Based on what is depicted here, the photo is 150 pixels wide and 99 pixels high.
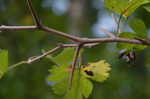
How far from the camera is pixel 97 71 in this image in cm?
90

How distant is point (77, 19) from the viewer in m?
3.20

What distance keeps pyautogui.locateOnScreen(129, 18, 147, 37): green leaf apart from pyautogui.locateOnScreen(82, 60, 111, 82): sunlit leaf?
0.42 feet

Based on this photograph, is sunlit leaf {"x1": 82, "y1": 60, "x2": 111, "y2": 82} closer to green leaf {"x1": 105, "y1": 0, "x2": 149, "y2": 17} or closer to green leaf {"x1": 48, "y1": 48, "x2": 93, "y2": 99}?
green leaf {"x1": 48, "y1": 48, "x2": 93, "y2": 99}

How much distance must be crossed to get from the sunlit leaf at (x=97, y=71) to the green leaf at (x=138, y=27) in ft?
0.42

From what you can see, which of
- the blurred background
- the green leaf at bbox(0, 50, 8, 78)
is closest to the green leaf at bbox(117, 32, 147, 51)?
the green leaf at bbox(0, 50, 8, 78)

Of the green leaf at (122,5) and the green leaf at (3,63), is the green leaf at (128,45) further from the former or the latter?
the green leaf at (3,63)

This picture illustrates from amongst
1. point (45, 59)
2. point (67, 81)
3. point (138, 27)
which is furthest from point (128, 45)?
point (45, 59)

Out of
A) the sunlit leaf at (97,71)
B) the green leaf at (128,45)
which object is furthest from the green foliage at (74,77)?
the green leaf at (128,45)

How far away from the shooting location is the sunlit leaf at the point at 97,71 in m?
0.89

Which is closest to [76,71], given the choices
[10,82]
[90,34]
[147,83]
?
[10,82]

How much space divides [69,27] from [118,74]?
47 cm

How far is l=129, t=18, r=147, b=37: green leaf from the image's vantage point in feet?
2.61

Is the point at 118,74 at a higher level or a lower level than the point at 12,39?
lower

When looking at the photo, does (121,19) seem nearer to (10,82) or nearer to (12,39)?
(10,82)
